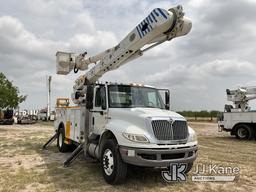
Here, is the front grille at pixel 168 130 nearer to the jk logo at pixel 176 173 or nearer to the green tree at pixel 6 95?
the jk logo at pixel 176 173

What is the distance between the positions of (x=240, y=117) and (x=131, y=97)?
1302 centimetres

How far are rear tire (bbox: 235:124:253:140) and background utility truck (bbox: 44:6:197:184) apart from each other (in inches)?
468

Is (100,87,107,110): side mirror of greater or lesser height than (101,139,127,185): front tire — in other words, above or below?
above

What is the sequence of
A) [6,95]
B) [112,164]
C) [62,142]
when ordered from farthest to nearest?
[6,95] < [62,142] < [112,164]

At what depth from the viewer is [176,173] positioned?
752cm

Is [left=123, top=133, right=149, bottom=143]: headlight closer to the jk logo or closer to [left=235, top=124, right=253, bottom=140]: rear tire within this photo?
the jk logo

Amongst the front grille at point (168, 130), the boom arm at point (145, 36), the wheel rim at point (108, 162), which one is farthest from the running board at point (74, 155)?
the front grille at point (168, 130)

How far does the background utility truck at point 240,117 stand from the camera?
1911 cm

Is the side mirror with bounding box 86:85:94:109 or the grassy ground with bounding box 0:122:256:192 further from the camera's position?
the side mirror with bounding box 86:85:94:109

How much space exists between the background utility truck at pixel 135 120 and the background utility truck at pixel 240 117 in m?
11.7

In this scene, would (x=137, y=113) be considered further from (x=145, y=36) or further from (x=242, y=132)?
(x=242, y=132)

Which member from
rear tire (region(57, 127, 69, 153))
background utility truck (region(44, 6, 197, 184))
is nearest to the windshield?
background utility truck (region(44, 6, 197, 184))

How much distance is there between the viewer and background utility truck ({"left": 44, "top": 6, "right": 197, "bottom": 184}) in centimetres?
694

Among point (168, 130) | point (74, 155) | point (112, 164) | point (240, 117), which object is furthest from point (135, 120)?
point (240, 117)
